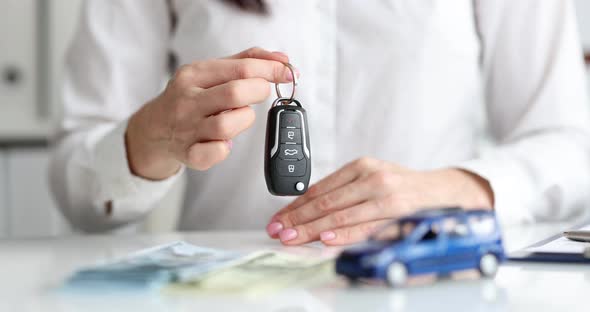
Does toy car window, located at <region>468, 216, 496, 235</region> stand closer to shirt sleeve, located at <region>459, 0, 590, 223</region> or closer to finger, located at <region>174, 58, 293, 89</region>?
finger, located at <region>174, 58, 293, 89</region>

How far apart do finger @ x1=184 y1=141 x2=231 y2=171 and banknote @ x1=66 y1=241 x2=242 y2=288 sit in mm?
121

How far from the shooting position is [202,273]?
71cm

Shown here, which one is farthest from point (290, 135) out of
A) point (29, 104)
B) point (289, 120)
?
point (29, 104)

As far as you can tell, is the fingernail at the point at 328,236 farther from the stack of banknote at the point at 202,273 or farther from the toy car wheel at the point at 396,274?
the toy car wheel at the point at 396,274

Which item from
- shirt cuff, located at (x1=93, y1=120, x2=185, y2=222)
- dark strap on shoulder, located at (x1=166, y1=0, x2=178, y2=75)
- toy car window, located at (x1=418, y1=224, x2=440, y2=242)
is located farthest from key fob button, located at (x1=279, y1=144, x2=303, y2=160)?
dark strap on shoulder, located at (x1=166, y1=0, x2=178, y2=75)

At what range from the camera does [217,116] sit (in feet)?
2.85

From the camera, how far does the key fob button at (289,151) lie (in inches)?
33.3

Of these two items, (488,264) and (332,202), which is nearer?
(488,264)

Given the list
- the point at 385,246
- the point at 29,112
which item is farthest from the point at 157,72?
the point at 29,112

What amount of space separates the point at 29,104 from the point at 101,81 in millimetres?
1346

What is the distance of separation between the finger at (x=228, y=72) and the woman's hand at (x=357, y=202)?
212 millimetres

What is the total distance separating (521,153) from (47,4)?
188 centimetres

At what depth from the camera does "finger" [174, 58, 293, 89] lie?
85 cm

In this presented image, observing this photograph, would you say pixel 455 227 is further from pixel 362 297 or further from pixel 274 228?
pixel 274 228
